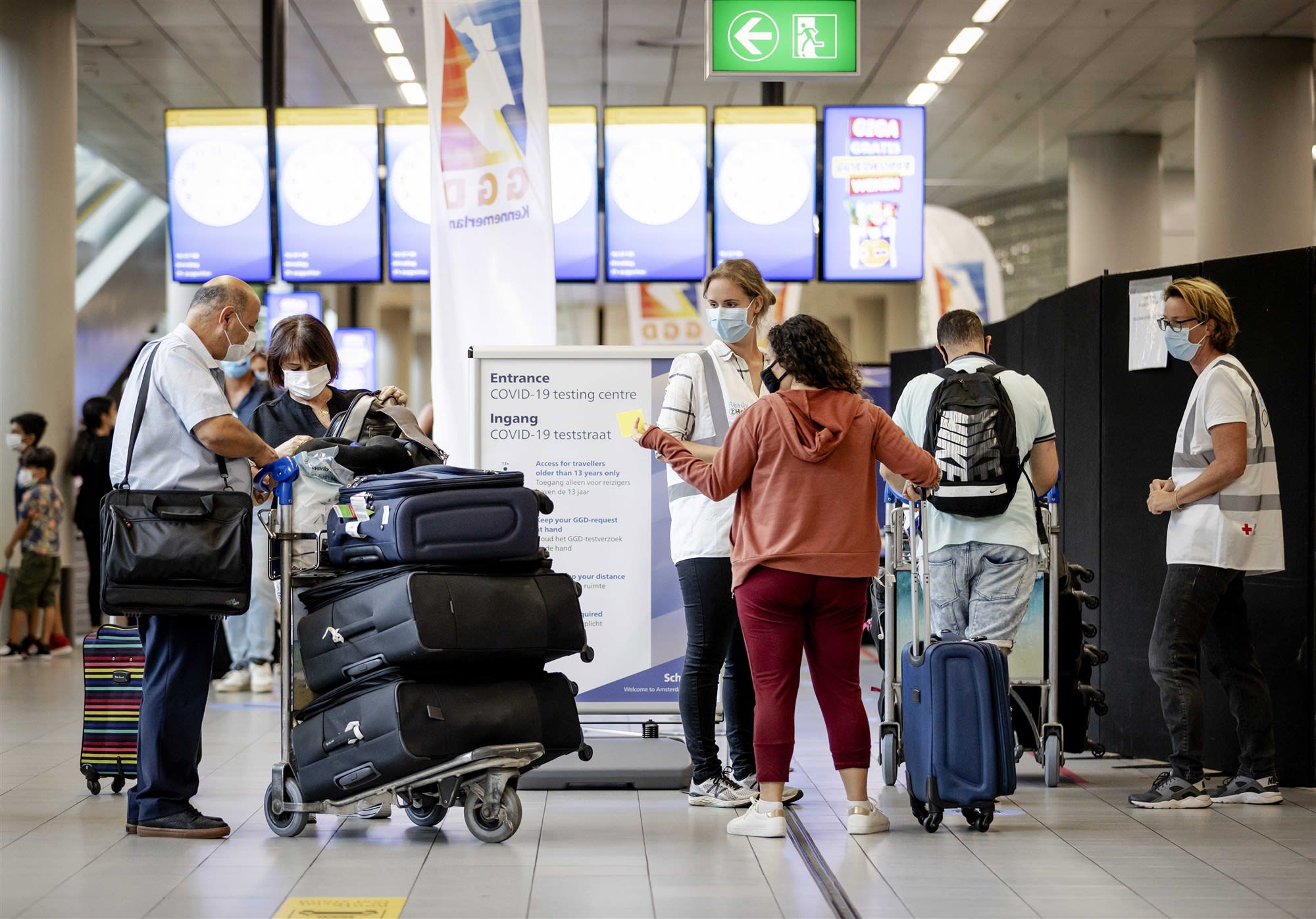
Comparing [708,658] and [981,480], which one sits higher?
[981,480]

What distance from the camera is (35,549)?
9.24 m

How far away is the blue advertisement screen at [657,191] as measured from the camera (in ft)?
30.7

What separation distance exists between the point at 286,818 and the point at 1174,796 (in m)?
2.82

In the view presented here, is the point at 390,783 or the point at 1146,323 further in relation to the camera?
the point at 1146,323

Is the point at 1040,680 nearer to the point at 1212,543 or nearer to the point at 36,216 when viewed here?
the point at 1212,543

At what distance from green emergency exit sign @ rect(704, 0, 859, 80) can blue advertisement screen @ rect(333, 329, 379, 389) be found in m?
8.82

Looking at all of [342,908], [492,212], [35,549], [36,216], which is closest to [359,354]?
[36,216]

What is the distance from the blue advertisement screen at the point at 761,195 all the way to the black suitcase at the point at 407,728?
575cm

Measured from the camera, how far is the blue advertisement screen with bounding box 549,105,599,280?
9.40 m

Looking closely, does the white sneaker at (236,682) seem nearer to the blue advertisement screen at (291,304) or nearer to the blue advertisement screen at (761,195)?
the blue advertisement screen at (761,195)

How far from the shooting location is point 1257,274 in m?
5.25

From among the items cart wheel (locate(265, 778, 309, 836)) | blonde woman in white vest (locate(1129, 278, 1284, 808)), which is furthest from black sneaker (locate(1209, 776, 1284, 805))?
cart wheel (locate(265, 778, 309, 836))

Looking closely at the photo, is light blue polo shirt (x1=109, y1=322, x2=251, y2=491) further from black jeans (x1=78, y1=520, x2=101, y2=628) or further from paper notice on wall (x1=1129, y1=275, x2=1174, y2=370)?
black jeans (x1=78, y1=520, x2=101, y2=628)

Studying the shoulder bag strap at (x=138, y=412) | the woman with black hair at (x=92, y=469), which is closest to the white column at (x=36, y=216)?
the woman with black hair at (x=92, y=469)
